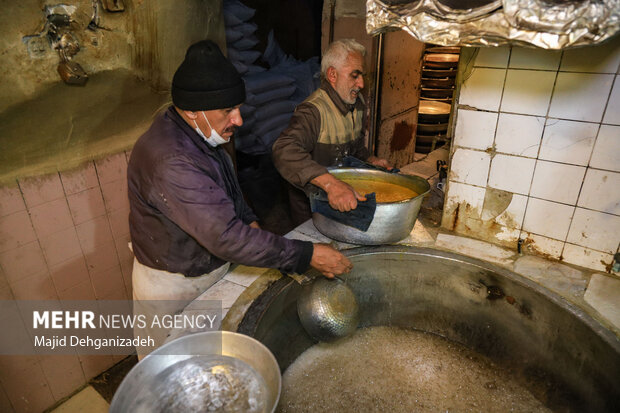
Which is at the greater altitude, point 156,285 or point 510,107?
point 510,107

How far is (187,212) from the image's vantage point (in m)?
1.59

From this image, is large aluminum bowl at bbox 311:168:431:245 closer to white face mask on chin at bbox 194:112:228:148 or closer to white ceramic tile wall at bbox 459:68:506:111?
white ceramic tile wall at bbox 459:68:506:111

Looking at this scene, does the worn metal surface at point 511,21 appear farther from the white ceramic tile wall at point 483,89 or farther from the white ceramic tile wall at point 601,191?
the white ceramic tile wall at point 601,191

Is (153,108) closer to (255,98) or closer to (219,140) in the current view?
(219,140)

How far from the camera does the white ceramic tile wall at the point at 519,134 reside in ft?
6.55

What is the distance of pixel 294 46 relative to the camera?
5992mm

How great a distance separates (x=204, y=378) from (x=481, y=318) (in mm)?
1584

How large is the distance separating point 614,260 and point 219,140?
2018 millimetres

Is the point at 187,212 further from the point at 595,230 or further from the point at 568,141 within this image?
the point at 595,230

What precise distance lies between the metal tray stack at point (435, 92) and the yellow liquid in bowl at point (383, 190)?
2613 mm

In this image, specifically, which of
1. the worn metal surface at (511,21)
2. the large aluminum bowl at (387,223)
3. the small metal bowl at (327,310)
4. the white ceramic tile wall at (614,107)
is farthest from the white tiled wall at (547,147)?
the small metal bowl at (327,310)

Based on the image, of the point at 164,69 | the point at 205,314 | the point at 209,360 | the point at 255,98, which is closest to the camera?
the point at 209,360

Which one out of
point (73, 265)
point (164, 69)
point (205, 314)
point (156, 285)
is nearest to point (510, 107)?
point (205, 314)

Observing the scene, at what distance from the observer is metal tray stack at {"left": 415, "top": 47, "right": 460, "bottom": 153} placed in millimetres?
4754
